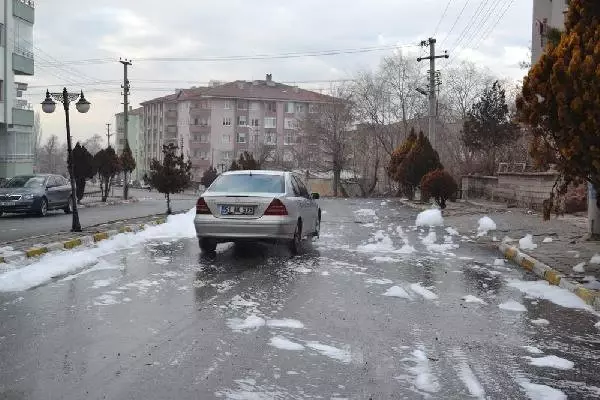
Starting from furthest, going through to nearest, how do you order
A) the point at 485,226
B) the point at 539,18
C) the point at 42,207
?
the point at 539,18, the point at 42,207, the point at 485,226

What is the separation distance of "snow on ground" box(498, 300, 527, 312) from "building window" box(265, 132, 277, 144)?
9727cm

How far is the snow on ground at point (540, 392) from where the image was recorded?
426 centimetres

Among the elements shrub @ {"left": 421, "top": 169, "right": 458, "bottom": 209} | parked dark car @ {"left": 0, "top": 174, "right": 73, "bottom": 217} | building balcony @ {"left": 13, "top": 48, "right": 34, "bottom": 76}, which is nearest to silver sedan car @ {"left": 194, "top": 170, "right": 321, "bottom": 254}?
parked dark car @ {"left": 0, "top": 174, "right": 73, "bottom": 217}

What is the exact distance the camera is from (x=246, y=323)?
242 inches

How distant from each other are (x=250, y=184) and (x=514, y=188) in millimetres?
17008

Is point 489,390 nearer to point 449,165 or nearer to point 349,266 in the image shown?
point 349,266

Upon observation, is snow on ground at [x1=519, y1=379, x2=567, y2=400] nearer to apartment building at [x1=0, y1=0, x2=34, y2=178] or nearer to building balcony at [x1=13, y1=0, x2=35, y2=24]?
apartment building at [x1=0, y1=0, x2=34, y2=178]

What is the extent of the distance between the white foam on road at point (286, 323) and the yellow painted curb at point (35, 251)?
5926mm

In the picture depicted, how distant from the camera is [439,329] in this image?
20.1 ft

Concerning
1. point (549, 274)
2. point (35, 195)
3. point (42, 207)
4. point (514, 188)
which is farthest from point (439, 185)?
point (549, 274)

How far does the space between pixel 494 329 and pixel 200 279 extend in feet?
13.6

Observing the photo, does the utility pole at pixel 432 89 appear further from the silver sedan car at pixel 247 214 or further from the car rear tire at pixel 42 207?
the silver sedan car at pixel 247 214

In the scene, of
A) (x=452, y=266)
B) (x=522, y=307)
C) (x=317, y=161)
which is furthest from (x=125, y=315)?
(x=317, y=161)

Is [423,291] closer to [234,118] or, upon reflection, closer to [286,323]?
[286,323]
